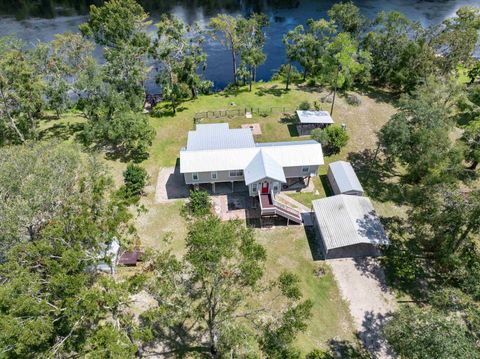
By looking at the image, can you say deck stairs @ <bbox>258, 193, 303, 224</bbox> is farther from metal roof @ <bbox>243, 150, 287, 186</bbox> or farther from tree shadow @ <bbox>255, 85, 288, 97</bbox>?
tree shadow @ <bbox>255, 85, 288, 97</bbox>

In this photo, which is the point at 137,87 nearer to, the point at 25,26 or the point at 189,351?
the point at 189,351

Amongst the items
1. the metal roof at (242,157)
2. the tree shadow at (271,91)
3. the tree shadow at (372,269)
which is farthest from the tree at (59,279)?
the tree shadow at (271,91)

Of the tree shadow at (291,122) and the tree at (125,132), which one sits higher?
the tree at (125,132)

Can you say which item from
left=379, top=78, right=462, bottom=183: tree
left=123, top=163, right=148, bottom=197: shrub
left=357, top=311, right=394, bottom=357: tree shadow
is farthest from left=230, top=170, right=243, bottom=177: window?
left=357, top=311, right=394, bottom=357: tree shadow

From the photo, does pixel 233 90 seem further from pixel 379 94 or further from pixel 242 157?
pixel 242 157

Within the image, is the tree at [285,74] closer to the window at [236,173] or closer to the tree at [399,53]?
the tree at [399,53]

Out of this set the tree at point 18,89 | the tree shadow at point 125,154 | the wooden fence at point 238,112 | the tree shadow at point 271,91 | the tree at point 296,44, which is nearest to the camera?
the tree at point 18,89

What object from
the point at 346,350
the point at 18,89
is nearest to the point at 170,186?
the point at 18,89

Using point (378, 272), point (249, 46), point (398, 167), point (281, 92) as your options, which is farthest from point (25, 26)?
point (378, 272)
